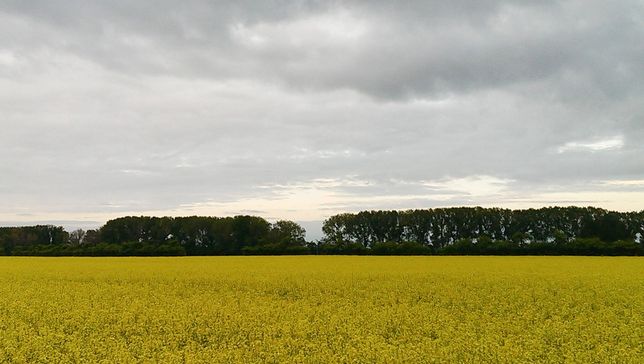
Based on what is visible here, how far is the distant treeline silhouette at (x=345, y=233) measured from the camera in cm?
5844

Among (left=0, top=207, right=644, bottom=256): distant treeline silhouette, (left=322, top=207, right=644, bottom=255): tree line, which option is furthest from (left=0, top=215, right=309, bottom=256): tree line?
(left=322, top=207, right=644, bottom=255): tree line

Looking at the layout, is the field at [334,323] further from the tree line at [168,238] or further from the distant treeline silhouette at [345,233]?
the tree line at [168,238]

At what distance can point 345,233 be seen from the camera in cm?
→ 8319

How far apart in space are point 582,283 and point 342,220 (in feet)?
213

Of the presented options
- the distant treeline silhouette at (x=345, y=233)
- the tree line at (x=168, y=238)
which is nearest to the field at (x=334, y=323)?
the distant treeline silhouette at (x=345, y=233)

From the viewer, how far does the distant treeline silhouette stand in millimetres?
58438

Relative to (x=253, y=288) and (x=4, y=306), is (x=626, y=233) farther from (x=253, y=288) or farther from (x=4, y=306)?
(x=4, y=306)

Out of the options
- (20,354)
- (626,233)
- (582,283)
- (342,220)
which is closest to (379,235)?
(342,220)

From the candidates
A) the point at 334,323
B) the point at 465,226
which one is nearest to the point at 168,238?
the point at 465,226

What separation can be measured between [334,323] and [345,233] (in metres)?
72.5

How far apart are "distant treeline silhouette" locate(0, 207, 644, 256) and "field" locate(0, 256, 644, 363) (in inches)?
1480

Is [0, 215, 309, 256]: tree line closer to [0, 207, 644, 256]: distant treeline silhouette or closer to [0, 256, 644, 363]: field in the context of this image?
[0, 207, 644, 256]: distant treeline silhouette

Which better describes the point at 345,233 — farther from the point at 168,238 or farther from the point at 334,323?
the point at 334,323

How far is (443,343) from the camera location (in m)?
9.38
